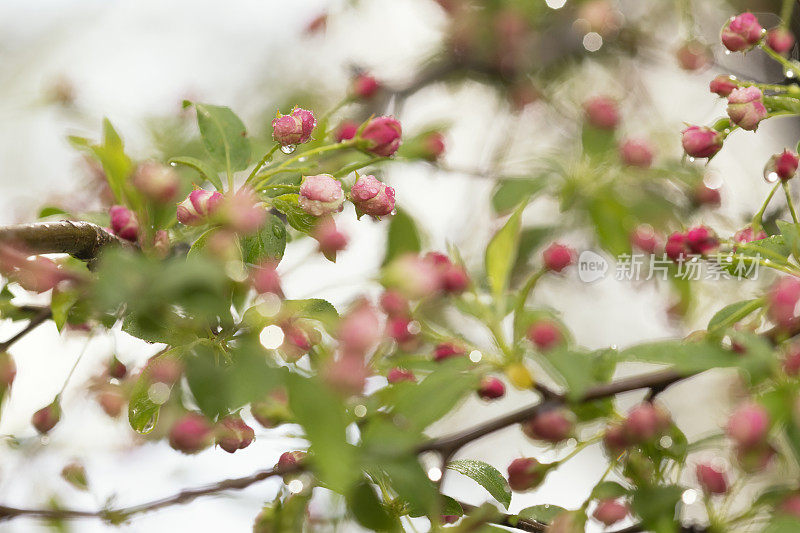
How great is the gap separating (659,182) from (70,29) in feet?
3.41

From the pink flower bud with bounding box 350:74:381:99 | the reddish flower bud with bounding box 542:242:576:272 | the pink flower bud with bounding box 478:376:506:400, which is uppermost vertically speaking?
the pink flower bud with bounding box 350:74:381:99

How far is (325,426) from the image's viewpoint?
30 cm

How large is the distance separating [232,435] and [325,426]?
6.3 inches

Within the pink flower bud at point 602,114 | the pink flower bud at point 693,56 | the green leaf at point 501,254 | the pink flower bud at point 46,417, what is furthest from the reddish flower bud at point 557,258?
the pink flower bud at point 693,56

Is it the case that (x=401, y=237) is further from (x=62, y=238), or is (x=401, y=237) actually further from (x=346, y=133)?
Answer: (x=62, y=238)

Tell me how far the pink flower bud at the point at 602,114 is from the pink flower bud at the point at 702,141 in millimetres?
483

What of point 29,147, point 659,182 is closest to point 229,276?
Result: point 659,182

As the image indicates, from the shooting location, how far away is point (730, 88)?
22.3 inches

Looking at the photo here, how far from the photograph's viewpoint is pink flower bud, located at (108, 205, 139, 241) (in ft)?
1.65

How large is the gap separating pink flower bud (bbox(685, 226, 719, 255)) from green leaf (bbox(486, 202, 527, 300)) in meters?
0.12

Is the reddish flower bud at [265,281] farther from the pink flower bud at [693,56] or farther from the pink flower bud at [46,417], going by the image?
the pink flower bud at [693,56]

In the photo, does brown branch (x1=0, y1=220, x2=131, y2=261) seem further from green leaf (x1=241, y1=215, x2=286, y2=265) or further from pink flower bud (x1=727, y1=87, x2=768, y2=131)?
pink flower bud (x1=727, y1=87, x2=768, y2=131)

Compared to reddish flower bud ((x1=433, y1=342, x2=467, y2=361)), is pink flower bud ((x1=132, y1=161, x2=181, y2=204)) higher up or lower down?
higher up

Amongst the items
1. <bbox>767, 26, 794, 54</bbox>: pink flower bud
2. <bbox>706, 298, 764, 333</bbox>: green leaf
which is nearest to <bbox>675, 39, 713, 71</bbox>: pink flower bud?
<bbox>767, 26, 794, 54</bbox>: pink flower bud
